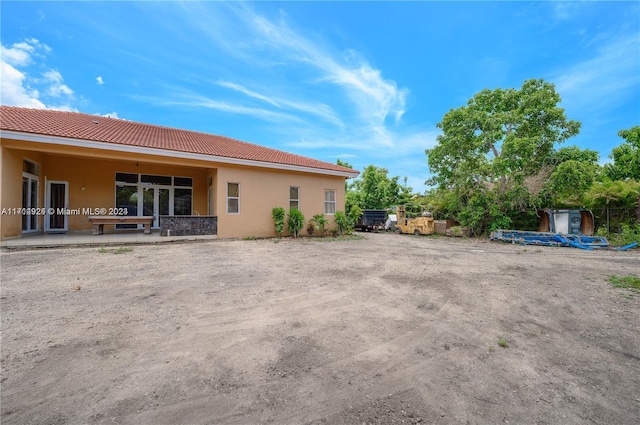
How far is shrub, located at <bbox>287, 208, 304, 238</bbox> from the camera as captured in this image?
12812mm

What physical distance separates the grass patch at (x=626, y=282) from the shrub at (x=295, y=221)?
33.2ft

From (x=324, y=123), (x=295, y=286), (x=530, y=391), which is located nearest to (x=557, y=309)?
(x=530, y=391)

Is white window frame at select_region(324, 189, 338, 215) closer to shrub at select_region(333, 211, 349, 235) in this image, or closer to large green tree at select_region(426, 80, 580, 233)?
shrub at select_region(333, 211, 349, 235)

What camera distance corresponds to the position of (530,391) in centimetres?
215

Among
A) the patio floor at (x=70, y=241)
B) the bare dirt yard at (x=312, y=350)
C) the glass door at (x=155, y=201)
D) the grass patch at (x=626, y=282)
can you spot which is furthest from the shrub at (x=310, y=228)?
the grass patch at (x=626, y=282)

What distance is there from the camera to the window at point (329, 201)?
580 inches

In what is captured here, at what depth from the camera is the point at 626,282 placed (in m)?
5.50

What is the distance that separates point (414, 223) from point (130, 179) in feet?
53.4

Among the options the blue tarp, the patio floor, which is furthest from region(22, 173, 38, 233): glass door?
the blue tarp

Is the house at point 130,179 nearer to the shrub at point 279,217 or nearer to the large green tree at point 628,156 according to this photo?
the shrub at point 279,217

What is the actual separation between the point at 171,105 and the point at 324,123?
9899 millimetres

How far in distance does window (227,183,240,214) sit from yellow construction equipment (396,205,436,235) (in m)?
11.6

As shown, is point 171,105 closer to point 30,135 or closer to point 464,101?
point 30,135

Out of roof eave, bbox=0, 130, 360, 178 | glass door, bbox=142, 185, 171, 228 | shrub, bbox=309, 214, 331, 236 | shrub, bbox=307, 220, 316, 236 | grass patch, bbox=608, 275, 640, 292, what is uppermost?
roof eave, bbox=0, 130, 360, 178
